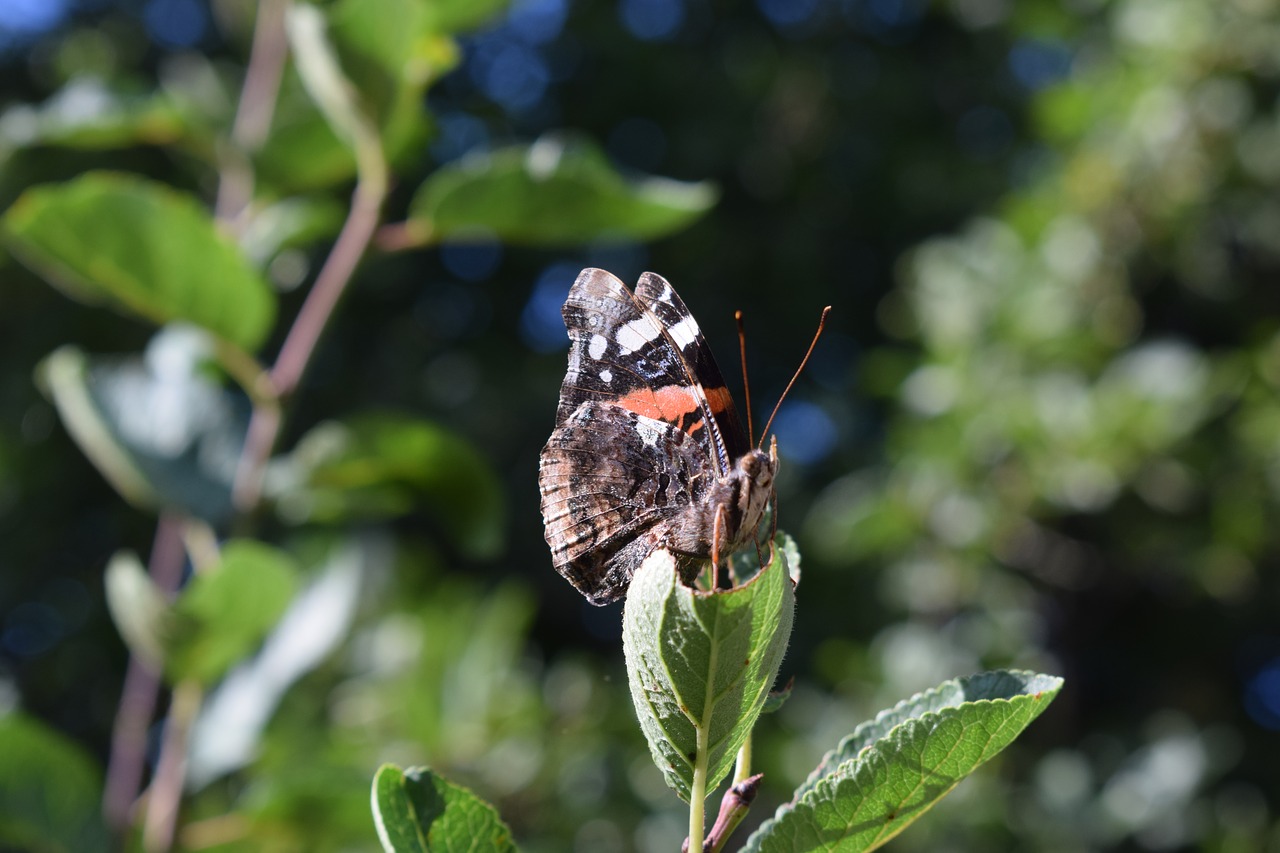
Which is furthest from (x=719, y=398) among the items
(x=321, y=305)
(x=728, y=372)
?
(x=728, y=372)

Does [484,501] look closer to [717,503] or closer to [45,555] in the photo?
[717,503]

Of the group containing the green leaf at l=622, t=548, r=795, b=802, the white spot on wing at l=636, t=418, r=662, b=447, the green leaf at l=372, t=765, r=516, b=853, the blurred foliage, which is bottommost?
the blurred foliage

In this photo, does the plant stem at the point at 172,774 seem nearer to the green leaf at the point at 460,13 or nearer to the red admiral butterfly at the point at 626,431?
the red admiral butterfly at the point at 626,431

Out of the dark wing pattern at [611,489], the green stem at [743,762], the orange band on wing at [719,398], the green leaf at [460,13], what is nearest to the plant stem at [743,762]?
the green stem at [743,762]

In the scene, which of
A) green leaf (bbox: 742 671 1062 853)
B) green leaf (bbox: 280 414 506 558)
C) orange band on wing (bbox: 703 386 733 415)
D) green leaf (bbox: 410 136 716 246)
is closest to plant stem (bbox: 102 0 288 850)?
green leaf (bbox: 280 414 506 558)

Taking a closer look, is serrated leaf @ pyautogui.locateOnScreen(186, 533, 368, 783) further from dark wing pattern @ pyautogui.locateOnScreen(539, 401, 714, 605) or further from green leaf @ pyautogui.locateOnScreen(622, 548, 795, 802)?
green leaf @ pyautogui.locateOnScreen(622, 548, 795, 802)

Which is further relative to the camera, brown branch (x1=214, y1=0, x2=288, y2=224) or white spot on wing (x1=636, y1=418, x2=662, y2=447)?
brown branch (x1=214, y1=0, x2=288, y2=224)
